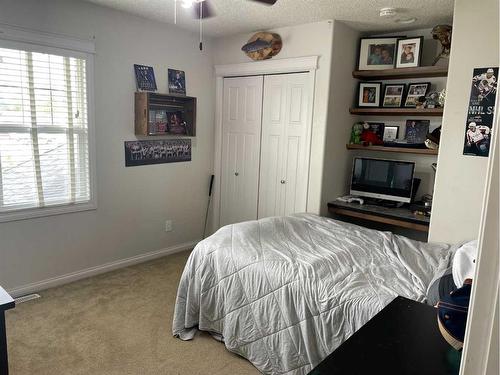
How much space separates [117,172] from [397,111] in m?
2.67

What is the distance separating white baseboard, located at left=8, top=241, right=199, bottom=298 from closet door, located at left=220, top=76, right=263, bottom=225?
724 millimetres

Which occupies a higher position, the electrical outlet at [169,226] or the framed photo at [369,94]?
the framed photo at [369,94]

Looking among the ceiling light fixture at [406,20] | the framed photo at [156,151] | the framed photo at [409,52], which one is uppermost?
the ceiling light fixture at [406,20]

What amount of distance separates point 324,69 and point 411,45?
31.1 inches

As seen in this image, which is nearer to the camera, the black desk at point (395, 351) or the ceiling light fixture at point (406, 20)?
the black desk at point (395, 351)

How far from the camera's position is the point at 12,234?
9.64 ft

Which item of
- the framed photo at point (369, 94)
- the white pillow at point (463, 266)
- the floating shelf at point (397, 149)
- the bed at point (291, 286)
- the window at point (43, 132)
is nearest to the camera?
the white pillow at point (463, 266)

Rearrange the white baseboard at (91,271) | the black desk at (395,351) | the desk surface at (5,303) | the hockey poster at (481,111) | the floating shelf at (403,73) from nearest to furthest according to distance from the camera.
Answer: the black desk at (395,351) < the desk surface at (5,303) < the hockey poster at (481,111) < the white baseboard at (91,271) < the floating shelf at (403,73)

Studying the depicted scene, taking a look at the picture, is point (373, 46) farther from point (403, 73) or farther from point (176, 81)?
point (176, 81)

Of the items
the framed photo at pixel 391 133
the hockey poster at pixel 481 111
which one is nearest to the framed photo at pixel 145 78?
the framed photo at pixel 391 133

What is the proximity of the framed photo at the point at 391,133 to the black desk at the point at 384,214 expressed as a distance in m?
0.69

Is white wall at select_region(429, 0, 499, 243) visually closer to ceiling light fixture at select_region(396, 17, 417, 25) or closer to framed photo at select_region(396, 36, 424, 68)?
ceiling light fixture at select_region(396, 17, 417, 25)

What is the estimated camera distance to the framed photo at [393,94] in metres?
3.55

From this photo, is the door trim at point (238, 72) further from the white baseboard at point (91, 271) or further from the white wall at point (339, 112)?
the white baseboard at point (91, 271)
